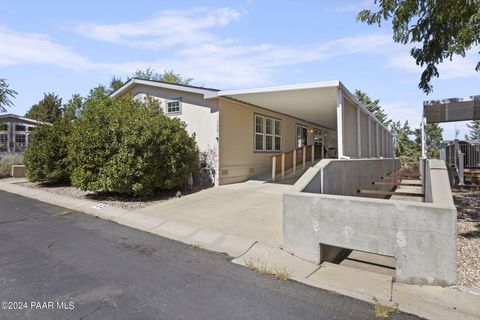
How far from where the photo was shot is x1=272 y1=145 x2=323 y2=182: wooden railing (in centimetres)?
1299

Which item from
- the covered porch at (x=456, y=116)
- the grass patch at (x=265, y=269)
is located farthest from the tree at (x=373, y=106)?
the grass patch at (x=265, y=269)

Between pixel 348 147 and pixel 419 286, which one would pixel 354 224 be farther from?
pixel 348 147

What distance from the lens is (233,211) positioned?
25.2 ft

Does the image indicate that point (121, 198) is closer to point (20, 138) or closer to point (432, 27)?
point (432, 27)

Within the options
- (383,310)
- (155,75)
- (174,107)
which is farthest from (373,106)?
(383,310)

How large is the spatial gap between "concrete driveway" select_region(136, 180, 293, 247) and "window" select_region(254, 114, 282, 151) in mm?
3442

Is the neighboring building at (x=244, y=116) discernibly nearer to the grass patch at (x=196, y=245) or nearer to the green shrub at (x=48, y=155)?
the green shrub at (x=48, y=155)

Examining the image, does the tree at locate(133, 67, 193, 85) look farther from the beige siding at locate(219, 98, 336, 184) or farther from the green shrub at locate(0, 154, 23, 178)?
the beige siding at locate(219, 98, 336, 184)

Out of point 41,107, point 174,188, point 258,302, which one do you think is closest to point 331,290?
point 258,302

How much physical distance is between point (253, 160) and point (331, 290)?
31.8 feet

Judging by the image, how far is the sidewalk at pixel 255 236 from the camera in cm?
349

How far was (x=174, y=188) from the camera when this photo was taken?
35.2ft

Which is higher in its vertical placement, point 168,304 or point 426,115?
point 426,115

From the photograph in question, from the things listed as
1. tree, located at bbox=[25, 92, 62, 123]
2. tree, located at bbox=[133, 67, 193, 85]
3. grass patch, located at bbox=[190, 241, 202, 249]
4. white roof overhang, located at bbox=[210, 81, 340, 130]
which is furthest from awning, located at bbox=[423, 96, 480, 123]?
tree, located at bbox=[25, 92, 62, 123]
